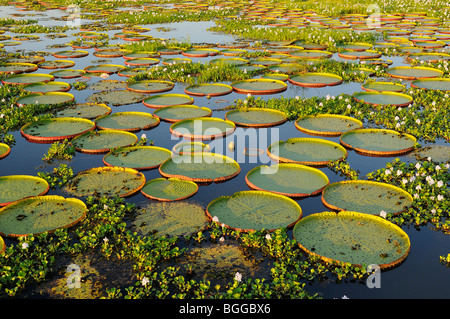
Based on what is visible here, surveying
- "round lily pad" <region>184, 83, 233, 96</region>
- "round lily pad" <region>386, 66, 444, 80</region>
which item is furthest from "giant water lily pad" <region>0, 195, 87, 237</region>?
"round lily pad" <region>386, 66, 444, 80</region>

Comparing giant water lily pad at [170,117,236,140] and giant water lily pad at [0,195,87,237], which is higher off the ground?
giant water lily pad at [170,117,236,140]

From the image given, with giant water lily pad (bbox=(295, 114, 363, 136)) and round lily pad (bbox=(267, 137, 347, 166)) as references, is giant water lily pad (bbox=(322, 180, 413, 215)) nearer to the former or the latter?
round lily pad (bbox=(267, 137, 347, 166))

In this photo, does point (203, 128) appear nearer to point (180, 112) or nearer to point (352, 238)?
point (180, 112)

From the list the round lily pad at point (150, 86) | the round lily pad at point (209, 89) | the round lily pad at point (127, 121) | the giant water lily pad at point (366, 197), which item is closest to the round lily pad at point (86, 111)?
the round lily pad at point (127, 121)

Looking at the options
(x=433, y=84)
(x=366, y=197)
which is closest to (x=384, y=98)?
(x=433, y=84)

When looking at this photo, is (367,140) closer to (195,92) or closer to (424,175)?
(424,175)

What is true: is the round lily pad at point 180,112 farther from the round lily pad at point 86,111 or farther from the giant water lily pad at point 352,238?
the giant water lily pad at point 352,238
